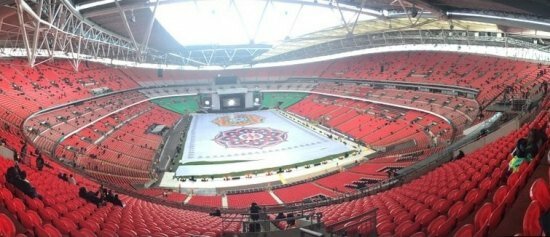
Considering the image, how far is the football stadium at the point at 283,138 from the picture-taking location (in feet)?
27.9

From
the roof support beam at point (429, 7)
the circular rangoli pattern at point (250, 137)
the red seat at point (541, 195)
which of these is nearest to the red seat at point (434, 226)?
the red seat at point (541, 195)

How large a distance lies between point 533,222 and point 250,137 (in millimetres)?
40871

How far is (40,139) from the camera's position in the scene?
26.8 meters

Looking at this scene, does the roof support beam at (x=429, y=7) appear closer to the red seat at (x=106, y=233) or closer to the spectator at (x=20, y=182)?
the red seat at (x=106, y=233)

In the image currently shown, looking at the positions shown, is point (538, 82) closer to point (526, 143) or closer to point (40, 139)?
point (526, 143)

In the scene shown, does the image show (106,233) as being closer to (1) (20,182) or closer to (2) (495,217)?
(1) (20,182)

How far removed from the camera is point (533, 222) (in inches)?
128

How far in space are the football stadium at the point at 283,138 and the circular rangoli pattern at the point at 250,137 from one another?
343mm

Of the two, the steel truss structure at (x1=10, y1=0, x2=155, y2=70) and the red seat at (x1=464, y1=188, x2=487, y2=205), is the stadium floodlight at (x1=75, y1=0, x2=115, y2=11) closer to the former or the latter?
the steel truss structure at (x1=10, y1=0, x2=155, y2=70)

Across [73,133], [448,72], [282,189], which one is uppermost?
[448,72]

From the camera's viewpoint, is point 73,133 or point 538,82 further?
point 73,133

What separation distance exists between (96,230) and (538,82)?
2926 cm

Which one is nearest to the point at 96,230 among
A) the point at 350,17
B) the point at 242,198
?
the point at 242,198

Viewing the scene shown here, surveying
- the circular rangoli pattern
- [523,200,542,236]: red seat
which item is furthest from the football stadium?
the circular rangoli pattern
